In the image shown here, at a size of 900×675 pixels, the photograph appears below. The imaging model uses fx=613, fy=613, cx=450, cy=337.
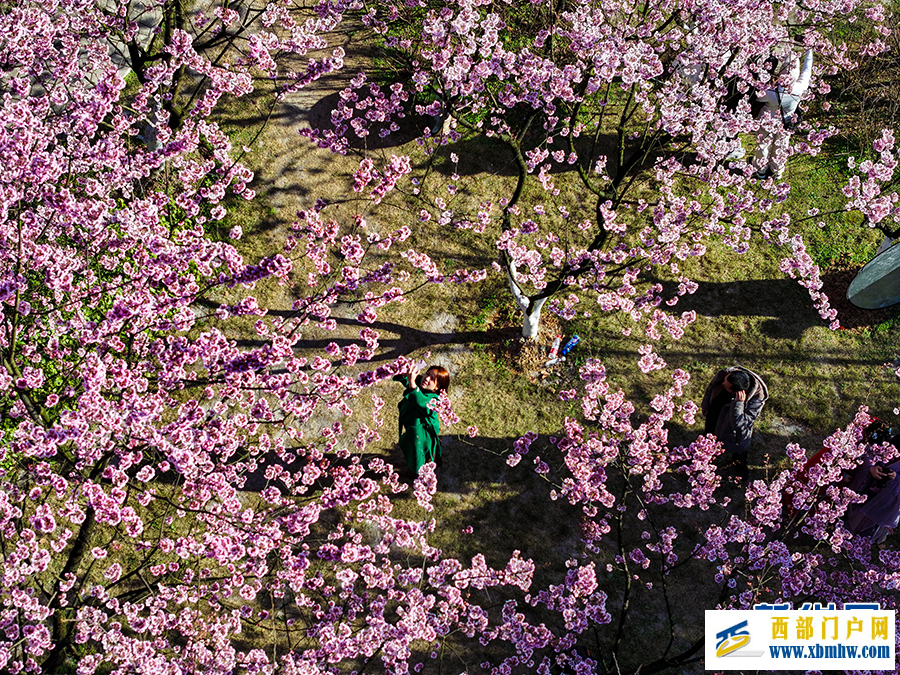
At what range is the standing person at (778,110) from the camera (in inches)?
370

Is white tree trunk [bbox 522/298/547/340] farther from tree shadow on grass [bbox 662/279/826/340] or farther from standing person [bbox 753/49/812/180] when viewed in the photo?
standing person [bbox 753/49/812/180]

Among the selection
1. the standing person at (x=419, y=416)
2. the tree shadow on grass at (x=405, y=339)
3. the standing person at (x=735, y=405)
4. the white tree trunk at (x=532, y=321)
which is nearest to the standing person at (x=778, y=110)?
the standing person at (x=735, y=405)

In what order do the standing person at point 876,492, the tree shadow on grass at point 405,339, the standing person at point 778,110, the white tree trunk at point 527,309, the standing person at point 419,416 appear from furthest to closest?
1. the standing person at point 778,110
2. the tree shadow on grass at point 405,339
3. the white tree trunk at point 527,309
4. the standing person at point 419,416
5. the standing person at point 876,492

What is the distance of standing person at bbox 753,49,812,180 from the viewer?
9.39 meters

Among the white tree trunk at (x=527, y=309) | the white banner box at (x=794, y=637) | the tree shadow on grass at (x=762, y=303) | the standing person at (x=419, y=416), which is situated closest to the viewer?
the white banner box at (x=794, y=637)

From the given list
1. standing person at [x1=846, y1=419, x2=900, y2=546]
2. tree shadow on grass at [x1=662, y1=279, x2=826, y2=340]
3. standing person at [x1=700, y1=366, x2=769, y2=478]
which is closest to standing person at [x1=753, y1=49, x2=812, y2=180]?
tree shadow on grass at [x1=662, y1=279, x2=826, y2=340]

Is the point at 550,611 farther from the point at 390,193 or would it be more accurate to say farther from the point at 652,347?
the point at 390,193

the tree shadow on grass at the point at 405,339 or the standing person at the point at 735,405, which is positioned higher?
the tree shadow on grass at the point at 405,339

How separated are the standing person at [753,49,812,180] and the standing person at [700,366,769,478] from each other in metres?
3.83

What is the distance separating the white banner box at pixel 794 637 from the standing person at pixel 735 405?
210 centimetres

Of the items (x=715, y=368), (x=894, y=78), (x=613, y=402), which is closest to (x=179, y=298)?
(x=613, y=402)

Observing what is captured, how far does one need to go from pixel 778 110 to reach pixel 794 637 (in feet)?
24.7

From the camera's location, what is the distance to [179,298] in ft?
22.2

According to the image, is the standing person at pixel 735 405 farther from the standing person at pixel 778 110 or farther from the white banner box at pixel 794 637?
the standing person at pixel 778 110
